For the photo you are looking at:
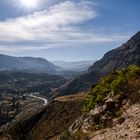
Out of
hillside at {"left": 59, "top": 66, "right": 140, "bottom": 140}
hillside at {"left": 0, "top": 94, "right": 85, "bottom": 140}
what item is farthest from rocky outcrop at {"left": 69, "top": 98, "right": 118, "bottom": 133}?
hillside at {"left": 0, "top": 94, "right": 85, "bottom": 140}

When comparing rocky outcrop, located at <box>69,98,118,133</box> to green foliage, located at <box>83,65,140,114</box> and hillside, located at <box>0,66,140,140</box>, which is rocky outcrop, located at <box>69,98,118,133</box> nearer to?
hillside, located at <box>0,66,140,140</box>

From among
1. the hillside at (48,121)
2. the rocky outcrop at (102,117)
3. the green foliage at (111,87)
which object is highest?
the green foliage at (111,87)

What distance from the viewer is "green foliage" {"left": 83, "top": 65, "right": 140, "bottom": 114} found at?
2942 centimetres

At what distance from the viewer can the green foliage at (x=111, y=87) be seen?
29422 millimetres

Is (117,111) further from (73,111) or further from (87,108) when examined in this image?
(73,111)

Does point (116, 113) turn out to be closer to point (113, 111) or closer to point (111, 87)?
point (113, 111)

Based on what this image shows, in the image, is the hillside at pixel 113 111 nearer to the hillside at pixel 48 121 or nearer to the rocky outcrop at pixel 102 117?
the rocky outcrop at pixel 102 117

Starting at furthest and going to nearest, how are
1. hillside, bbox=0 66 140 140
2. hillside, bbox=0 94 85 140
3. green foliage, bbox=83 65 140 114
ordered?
hillside, bbox=0 94 85 140 < green foliage, bbox=83 65 140 114 < hillside, bbox=0 66 140 140

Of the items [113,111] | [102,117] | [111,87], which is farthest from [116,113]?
[111,87]

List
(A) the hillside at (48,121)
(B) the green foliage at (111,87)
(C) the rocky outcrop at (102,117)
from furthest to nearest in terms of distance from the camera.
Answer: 1. (A) the hillside at (48,121)
2. (B) the green foliage at (111,87)
3. (C) the rocky outcrop at (102,117)

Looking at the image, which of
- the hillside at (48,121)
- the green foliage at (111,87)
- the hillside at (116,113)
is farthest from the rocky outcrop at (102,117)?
the hillside at (48,121)

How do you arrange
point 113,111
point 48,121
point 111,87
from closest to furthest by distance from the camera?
point 113,111 < point 111,87 < point 48,121

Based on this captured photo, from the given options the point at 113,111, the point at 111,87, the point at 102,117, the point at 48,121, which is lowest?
the point at 48,121

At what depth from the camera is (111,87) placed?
3183cm
